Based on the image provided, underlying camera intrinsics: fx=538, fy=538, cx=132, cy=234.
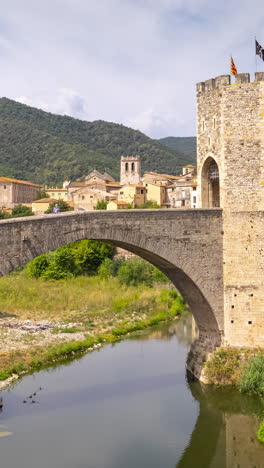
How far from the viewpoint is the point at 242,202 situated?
524 inches

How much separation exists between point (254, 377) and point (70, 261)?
2374cm

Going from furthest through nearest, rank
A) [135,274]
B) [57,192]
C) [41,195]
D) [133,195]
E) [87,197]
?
[57,192], [41,195], [87,197], [133,195], [135,274]

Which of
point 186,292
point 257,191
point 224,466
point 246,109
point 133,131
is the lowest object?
point 224,466

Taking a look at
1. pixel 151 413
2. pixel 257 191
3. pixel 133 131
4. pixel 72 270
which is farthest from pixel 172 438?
pixel 133 131

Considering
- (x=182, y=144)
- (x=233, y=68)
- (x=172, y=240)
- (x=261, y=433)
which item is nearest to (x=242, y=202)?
(x=172, y=240)

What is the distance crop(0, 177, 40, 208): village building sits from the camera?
71.4 metres

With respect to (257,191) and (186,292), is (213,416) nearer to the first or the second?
(186,292)

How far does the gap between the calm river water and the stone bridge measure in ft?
5.48

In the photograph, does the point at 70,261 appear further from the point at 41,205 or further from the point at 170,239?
the point at 41,205

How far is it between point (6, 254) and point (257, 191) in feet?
20.6

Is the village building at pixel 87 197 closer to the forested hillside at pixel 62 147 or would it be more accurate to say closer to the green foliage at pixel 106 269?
the green foliage at pixel 106 269

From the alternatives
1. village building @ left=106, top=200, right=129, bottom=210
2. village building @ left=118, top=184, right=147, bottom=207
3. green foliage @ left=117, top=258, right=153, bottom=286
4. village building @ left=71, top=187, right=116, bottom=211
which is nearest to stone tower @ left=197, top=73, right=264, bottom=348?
green foliage @ left=117, top=258, right=153, bottom=286

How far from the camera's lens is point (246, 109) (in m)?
13.2

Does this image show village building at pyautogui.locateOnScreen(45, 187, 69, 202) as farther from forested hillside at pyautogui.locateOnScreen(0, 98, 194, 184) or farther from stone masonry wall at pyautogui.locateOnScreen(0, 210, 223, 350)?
stone masonry wall at pyautogui.locateOnScreen(0, 210, 223, 350)
